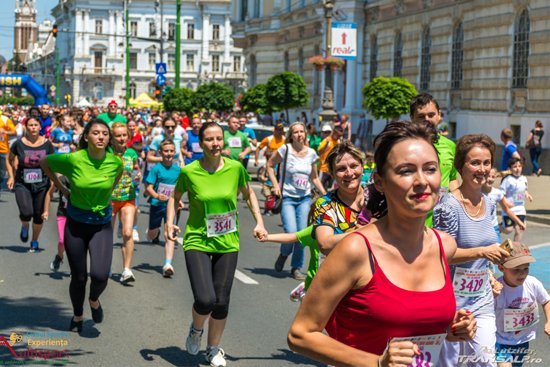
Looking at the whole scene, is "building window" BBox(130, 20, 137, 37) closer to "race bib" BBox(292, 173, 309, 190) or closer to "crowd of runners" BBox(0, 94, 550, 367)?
"crowd of runners" BBox(0, 94, 550, 367)

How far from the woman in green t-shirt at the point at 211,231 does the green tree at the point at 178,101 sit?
157ft

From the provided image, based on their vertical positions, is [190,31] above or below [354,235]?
→ above

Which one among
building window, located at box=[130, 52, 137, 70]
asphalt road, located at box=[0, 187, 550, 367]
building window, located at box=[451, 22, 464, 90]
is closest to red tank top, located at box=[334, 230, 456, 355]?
asphalt road, located at box=[0, 187, 550, 367]

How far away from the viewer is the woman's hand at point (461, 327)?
383cm

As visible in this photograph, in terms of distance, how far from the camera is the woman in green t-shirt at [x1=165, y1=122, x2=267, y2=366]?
797 cm

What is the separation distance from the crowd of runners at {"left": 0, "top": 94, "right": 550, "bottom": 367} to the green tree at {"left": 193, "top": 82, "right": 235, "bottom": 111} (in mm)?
45794

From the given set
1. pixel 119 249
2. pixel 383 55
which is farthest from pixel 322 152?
pixel 383 55

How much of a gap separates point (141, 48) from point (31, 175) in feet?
388

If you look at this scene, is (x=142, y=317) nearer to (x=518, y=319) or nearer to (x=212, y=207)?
(x=212, y=207)

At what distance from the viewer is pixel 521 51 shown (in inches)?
1227

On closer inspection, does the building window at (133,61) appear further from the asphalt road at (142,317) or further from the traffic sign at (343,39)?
the asphalt road at (142,317)

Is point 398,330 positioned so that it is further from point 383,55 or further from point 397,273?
point 383,55

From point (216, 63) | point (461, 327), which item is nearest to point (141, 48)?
point (216, 63)

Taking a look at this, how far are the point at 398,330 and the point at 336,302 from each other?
0.22m
